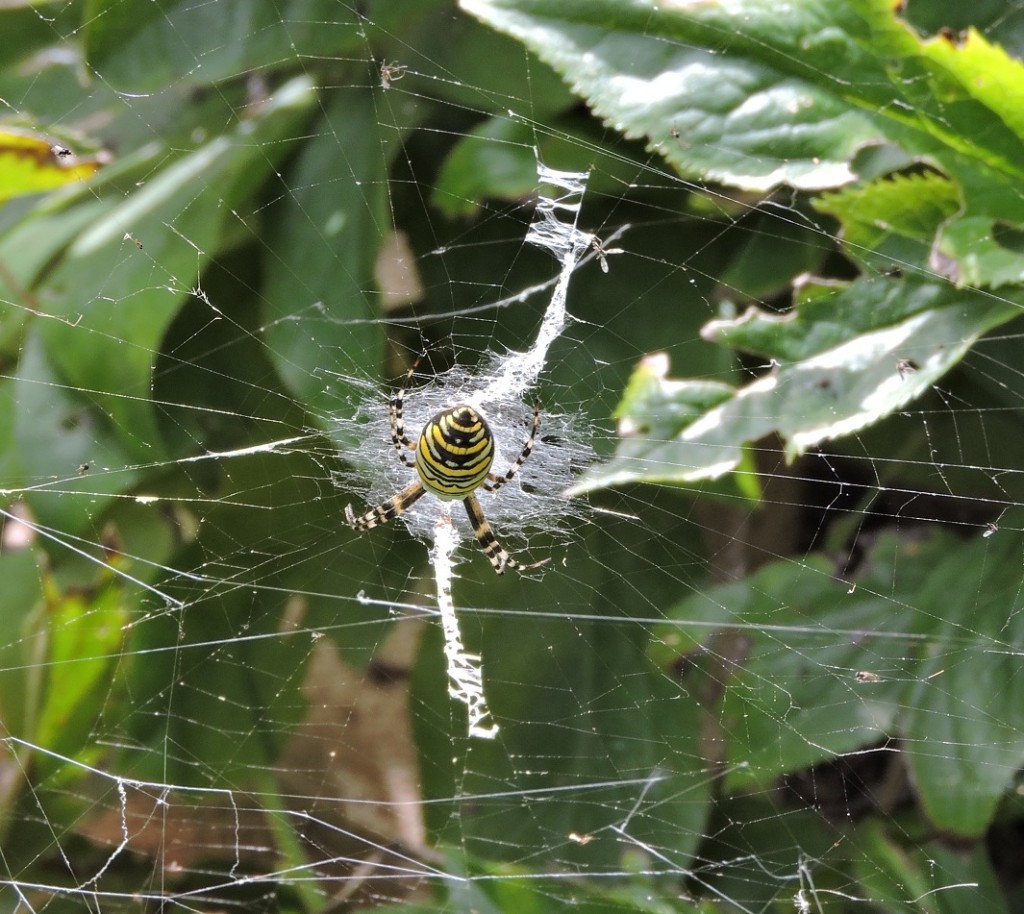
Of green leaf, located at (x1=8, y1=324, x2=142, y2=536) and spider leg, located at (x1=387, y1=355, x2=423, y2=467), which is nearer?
green leaf, located at (x1=8, y1=324, x2=142, y2=536)

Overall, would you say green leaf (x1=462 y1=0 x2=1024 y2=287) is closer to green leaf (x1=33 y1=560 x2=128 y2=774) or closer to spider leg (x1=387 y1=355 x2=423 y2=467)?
spider leg (x1=387 y1=355 x2=423 y2=467)

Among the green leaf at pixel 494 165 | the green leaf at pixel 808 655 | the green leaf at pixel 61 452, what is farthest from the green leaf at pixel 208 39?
the green leaf at pixel 808 655

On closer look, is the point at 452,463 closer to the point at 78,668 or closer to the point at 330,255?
the point at 330,255

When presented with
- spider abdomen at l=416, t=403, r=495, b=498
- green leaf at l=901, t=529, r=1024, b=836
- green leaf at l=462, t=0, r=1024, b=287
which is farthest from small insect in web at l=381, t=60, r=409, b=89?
green leaf at l=901, t=529, r=1024, b=836

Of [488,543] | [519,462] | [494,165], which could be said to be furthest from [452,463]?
[494,165]

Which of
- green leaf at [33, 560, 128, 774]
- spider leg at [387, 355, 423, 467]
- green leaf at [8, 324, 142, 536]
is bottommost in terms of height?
green leaf at [33, 560, 128, 774]

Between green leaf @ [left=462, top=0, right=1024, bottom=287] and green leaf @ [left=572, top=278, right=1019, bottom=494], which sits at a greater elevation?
green leaf @ [left=462, top=0, right=1024, bottom=287]

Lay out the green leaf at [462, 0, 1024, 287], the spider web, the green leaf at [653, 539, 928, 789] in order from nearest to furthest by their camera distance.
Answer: the green leaf at [462, 0, 1024, 287], the spider web, the green leaf at [653, 539, 928, 789]
